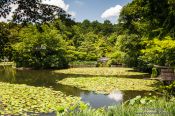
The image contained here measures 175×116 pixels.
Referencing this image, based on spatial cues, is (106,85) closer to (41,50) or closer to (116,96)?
(116,96)

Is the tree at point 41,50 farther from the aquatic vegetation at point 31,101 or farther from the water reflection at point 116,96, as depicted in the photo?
the water reflection at point 116,96

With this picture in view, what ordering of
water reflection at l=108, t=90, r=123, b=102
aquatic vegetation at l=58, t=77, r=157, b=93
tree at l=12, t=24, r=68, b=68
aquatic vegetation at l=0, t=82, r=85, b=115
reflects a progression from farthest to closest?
tree at l=12, t=24, r=68, b=68
aquatic vegetation at l=58, t=77, r=157, b=93
water reflection at l=108, t=90, r=123, b=102
aquatic vegetation at l=0, t=82, r=85, b=115

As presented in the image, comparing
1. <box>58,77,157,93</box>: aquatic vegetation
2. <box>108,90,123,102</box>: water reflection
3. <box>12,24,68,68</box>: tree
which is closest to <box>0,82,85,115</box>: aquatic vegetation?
<box>108,90,123,102</box>: water reflection

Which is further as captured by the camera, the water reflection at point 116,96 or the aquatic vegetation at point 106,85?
the aquatic vegetation at point 106,85

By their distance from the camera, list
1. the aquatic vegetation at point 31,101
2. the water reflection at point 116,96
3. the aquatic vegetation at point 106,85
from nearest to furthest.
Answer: the aquatic vegetation at point 31,101 < the water reflection at point 116,96 < the aquatic vegetation at point 106,85

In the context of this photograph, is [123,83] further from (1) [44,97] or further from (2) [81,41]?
(2) [81,41]

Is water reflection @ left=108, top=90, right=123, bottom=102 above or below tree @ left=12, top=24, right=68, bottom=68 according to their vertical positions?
below

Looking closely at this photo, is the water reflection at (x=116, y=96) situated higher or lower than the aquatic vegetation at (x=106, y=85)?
lower

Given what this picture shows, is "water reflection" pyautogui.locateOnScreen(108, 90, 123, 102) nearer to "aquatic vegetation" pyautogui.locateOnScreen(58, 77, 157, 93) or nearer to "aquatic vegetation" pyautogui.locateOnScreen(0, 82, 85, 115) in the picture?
"aquatic vegetation" pyautogui.locateOnScreen(58, 77, 157, 93)

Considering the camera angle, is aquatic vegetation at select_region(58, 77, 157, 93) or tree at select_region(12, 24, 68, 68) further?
tree at select_region(12, 24, 68, 68)

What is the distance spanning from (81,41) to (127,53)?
80.8 feet

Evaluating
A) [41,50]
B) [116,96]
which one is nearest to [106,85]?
[116,96]

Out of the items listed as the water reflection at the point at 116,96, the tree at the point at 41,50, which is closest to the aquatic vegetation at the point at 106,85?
the water reflection at the point at 116,96

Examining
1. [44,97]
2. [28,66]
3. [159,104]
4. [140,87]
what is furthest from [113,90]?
[28,66]
